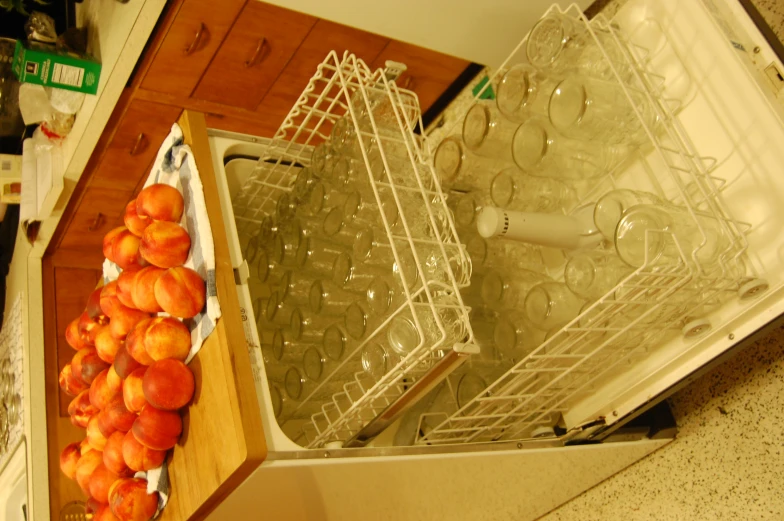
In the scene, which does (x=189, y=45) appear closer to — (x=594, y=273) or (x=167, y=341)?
(x=167, y=341)

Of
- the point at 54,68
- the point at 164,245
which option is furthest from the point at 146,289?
the point at 54,68

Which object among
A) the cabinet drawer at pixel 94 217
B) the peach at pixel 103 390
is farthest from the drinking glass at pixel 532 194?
the cabinet drawer at pixel 94 217

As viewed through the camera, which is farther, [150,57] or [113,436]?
[150,57]

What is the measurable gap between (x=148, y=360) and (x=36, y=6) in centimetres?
183

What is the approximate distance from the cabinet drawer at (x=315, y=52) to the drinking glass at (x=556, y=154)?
890 millimetres

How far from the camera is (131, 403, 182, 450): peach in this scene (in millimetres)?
905

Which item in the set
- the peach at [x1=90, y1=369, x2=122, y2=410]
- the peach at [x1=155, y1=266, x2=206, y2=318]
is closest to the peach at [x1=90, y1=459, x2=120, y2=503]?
the peach at [x1=90, y1=369, x2=122, y2=410]

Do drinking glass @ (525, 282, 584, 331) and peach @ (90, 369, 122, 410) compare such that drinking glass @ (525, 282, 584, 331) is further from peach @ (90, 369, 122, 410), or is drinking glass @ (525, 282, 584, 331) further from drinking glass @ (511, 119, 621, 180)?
peach @ (90, 369, 122, 410)

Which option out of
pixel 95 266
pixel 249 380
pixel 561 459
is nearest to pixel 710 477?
pixel 561 459

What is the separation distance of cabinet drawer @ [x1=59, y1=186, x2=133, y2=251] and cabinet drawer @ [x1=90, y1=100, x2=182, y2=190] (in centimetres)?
5

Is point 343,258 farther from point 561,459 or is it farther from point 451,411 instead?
point 561,459

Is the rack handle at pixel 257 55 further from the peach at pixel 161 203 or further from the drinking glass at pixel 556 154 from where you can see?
the drinking glass at pixel 556 154

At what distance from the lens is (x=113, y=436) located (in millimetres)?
1004

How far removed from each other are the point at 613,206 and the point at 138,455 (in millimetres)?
861
